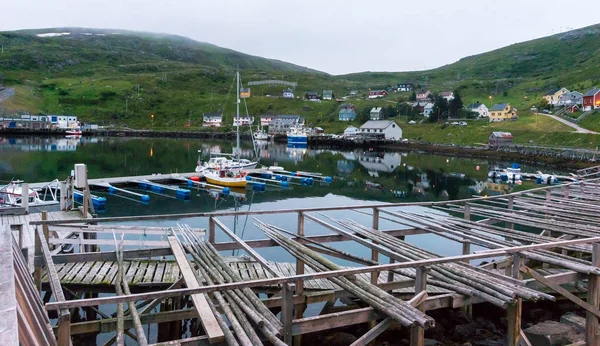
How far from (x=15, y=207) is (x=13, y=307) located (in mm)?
23600

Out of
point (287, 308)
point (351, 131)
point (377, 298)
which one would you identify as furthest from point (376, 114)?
point (287, 308)

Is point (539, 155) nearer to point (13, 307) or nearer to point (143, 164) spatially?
point (143, 164)

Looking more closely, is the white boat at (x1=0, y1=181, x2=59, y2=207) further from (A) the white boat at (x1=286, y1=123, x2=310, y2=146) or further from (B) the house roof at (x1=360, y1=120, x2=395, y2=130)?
(B) the house roof at (x1=360, y1=120, x2=395, y2=130)

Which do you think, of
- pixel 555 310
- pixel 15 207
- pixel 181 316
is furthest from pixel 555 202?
pixel 15 207

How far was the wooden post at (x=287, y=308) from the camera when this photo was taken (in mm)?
8516

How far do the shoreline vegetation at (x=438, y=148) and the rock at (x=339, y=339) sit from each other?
7713 cm

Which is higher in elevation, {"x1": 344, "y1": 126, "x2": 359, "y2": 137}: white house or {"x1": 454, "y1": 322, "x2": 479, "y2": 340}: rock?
{"x1": 344, "y1": 126, "x2": 359, "y2": 137}: white house

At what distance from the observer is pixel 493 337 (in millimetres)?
14234

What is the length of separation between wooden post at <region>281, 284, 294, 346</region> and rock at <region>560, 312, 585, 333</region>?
9.82 metres

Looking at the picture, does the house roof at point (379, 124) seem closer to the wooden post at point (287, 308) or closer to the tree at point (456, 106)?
the tree at point (456, 106)

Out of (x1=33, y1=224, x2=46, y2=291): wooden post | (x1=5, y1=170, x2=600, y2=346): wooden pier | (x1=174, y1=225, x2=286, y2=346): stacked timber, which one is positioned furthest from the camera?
(x1=33, y1=224, x2=46, y2=291): wooden post

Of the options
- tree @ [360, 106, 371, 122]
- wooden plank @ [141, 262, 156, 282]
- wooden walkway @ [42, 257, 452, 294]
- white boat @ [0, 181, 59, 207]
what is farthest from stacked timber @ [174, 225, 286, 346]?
tree @ [360, 106, 371, 122]

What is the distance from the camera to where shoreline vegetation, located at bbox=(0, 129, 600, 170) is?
84.2 m

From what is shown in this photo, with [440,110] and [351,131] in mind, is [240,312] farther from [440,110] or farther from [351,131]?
[440,110]
